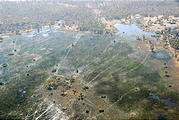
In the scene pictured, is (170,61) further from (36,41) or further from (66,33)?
(36,41)

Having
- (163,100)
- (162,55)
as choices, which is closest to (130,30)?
(162,55)

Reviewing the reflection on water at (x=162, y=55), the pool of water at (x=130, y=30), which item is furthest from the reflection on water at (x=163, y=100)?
the pool of water at (x=130, y=30)

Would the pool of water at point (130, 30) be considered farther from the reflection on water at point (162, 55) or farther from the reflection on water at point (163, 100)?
the reflection on water at point (163, 100)

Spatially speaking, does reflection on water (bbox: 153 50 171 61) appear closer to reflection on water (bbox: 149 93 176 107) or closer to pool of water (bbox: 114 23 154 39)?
pool of water (bbox: 114 23 154 39)

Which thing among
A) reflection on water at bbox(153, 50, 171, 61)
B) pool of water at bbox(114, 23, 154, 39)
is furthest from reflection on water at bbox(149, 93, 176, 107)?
pool of water at bbox(114, 23, 154, 39)

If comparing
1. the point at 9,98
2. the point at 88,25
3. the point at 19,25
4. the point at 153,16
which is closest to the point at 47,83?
the point at 9,98

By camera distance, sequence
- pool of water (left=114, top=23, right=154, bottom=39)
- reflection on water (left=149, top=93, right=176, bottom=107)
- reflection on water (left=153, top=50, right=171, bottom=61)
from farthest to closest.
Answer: pool of water (left=114, top=23, right=154, bottom=39), reflection on water (left=153, top=50, right=171, bottom=61), reflection on water (left=149, top=93, right=176, bottom=107)

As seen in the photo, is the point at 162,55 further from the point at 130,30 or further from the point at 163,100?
the point at 130,30

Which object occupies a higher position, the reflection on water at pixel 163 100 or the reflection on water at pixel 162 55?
the reflection on water at pixel 162 55
